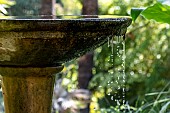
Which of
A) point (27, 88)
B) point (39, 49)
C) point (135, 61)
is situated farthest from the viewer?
point (135, 61)

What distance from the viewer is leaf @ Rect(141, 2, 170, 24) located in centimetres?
230

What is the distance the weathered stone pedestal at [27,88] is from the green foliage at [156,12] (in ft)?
1.60

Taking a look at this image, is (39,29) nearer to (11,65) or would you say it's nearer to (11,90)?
(11,65)

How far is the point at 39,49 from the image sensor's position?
73.2 inches

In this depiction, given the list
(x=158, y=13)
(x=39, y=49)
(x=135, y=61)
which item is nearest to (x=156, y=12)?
(x=158, y=13)

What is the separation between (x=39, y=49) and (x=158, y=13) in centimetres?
79

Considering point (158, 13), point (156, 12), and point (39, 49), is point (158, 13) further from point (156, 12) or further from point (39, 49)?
point (39, 49)

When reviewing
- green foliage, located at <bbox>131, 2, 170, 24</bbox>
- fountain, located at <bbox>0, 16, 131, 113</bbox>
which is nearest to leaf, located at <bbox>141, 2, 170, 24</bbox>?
green foliage, located at <bbox>131, 2, 170, 24</bbox>

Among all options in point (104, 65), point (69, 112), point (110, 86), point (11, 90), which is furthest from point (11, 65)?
point (104, 65)

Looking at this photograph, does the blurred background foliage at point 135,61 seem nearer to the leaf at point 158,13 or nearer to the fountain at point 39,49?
the leaf at point 158,13

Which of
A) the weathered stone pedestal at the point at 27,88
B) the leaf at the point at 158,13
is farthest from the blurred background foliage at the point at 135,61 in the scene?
the weathered stone pedestal at the point at 27,88

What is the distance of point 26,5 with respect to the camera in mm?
4637

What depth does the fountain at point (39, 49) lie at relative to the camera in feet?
5.82

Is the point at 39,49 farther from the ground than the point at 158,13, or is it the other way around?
the point at 158,13
